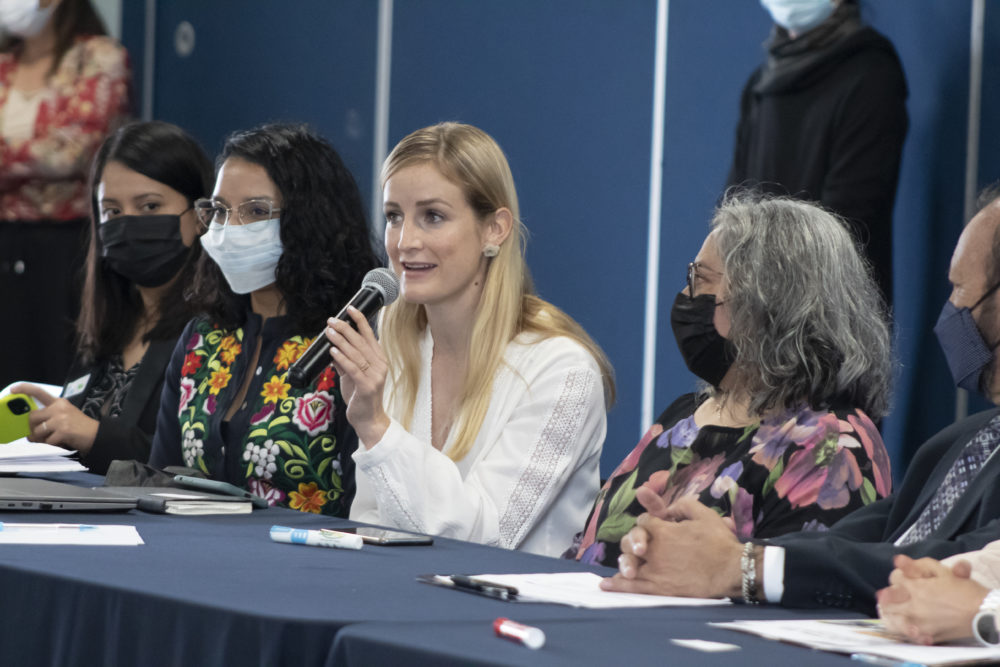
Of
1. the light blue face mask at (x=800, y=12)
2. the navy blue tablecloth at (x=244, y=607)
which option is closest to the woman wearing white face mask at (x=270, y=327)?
the navy blue tablecloth at (x=244, y=607)

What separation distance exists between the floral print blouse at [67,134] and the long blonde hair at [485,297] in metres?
2.33

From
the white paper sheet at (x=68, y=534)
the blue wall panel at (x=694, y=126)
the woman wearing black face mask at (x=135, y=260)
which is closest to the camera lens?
the white paper sheet at (x=68, y=534)

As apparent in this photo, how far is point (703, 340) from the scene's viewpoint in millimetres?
2205

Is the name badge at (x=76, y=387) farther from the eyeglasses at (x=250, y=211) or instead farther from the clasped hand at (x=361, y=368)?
the clasped hand at (x=361, y=368)

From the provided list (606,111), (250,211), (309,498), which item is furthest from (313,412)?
(606,111)

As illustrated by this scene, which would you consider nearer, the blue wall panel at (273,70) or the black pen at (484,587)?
the black pen at (484,587)

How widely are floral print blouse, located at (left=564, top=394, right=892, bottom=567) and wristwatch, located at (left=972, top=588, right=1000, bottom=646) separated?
2.02ft

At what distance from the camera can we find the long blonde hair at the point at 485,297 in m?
2.47

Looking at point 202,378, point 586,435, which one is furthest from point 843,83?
point 202,378

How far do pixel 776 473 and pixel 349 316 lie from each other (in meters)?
0.71

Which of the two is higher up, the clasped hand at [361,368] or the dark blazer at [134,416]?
the clasped hand at [361,368]

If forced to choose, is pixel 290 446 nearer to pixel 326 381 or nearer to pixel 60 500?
pixel 326 381

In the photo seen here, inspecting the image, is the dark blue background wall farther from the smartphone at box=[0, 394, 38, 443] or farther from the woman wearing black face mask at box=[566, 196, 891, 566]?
the smartphone at box=[0, 394, 38, 443]

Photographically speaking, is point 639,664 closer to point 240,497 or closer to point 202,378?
point 240,497
